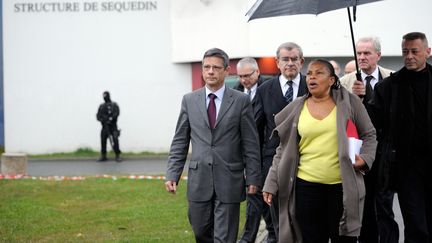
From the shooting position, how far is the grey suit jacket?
7457 mm

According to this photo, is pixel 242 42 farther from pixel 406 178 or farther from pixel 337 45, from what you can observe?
pixel 406 178

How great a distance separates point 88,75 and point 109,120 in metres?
3.03

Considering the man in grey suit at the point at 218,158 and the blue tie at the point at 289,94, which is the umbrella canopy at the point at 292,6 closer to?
the man in grey suit at the point at 218,158

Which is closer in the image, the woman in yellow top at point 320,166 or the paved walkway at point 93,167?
the woman in yellow top at point 320,166

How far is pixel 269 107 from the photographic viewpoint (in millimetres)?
8477

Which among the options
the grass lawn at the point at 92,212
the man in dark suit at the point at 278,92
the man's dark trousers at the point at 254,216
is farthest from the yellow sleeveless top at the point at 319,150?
the grass lawn at the point at 92,212

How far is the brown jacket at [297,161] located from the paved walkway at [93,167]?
13424 mm

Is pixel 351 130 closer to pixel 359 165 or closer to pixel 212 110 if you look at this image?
pixel 359 165

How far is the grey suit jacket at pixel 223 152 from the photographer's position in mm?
7457

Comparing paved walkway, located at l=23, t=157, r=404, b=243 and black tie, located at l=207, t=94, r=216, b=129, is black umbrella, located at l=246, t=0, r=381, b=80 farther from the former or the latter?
paved walkway, located at l=23, t=157, r=404, b=243

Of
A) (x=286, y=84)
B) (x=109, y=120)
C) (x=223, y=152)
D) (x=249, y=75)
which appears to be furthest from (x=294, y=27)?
(x=223, y=152)

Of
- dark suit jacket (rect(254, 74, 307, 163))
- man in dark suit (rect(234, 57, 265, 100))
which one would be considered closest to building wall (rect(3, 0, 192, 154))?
man in dark suit (rect(234, 57, 265, 100))

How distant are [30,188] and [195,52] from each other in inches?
467

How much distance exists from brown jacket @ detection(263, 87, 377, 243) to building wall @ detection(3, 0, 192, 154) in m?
20.6
